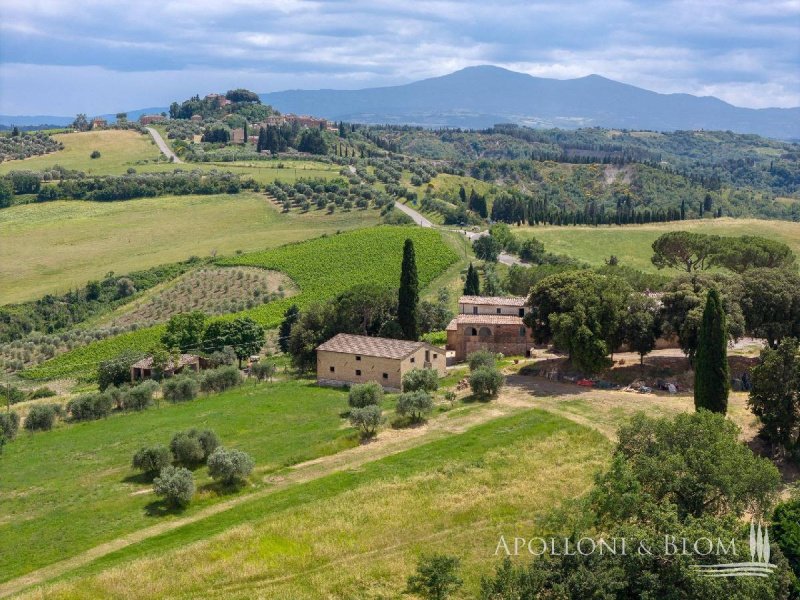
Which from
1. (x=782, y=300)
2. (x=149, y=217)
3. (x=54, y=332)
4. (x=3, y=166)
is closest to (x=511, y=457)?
(x=782, y=300)

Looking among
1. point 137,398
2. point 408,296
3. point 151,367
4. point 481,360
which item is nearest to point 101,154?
point 151,367

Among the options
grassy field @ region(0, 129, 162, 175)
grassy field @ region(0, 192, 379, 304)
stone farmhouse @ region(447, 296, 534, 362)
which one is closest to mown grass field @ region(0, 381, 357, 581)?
stone farmhouse @ region(447, 296, 534, 362)

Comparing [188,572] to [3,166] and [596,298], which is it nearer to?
[596,298]

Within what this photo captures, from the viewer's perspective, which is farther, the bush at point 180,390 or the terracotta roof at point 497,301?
the terracotta roof at point 497,301

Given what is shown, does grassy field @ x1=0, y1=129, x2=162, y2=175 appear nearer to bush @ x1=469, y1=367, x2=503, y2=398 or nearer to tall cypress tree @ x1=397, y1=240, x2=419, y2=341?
tall cypress tree @ x1=397, y1=240, x2=419, y2=341

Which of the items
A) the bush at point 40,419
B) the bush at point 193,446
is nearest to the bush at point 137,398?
the bush at point 40,419

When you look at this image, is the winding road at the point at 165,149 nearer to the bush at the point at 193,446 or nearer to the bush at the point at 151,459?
the bush at the point at 193,446

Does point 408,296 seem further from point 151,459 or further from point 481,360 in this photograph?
point 151,459
